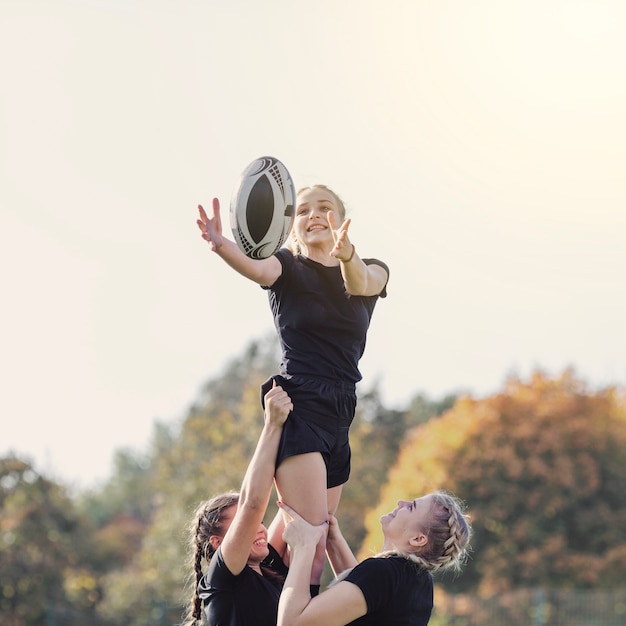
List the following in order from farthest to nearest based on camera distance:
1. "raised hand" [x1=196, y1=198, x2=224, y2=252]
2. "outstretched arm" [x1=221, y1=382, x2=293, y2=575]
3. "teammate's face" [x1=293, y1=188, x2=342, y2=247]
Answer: "teammate's face" [x1=293, y1=188, x2=342, y2=247] < "outstretched arm" [x1=221, y1=382, x2=293, y2=575] < "raised hand" [x1=196, y1=198, x2=224, y2=252]

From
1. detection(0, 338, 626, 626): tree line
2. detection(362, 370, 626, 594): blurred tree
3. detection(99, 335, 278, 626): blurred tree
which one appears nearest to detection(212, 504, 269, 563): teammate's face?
detection(0, 338, 626, 626): tree line

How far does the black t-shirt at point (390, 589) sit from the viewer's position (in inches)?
197

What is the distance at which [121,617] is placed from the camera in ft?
87.7

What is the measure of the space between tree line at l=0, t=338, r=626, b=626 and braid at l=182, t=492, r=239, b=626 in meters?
19.6

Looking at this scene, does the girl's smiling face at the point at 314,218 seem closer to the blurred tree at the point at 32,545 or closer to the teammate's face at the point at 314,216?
the teammate's face at the point at 314,216

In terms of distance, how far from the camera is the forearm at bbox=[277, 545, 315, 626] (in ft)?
16.2

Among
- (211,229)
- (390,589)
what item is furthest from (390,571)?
(211,229)

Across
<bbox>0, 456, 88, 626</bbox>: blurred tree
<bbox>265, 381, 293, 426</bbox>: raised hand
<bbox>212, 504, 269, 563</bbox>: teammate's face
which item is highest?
<bbox>0, 456, 88, 626</bbox>: blurred tree

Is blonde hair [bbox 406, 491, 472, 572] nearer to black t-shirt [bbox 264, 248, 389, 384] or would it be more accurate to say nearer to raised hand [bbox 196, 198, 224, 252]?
black t-shirt [bbox 264, 248, 389, 384]

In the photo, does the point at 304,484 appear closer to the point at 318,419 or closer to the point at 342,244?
the point at 318,419

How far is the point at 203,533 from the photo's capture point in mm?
5855

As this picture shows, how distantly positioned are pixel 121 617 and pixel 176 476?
9.06m

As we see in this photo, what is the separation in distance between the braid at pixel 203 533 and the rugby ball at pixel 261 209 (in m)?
1.28

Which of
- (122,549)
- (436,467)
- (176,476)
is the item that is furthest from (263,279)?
(122,549)
